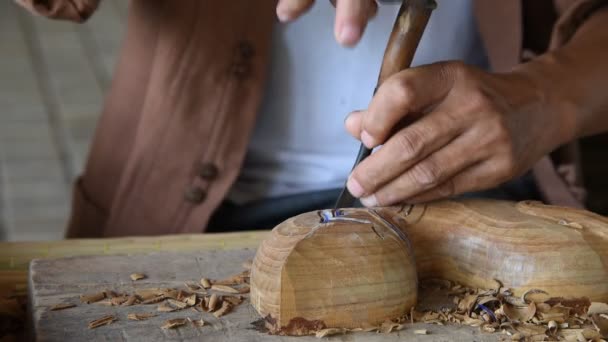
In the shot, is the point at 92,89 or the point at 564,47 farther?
the point at 92,89

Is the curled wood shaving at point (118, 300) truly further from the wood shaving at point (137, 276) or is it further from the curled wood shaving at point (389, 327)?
the curled wood shaving at point (389, 327)

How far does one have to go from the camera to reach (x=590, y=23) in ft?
3.84

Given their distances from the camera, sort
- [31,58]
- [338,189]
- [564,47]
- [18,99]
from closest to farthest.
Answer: [564,47]
[338,189]
[18,99]
[31,58]

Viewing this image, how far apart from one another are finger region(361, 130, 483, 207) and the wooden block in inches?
5.6

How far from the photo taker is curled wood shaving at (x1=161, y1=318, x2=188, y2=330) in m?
0.80

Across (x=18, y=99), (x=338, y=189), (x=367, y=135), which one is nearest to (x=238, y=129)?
(x=338, y=189)

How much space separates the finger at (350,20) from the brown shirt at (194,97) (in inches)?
15.9

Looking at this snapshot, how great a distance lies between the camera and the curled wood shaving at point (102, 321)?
80 centimetres

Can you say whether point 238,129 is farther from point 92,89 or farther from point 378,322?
point 92,89

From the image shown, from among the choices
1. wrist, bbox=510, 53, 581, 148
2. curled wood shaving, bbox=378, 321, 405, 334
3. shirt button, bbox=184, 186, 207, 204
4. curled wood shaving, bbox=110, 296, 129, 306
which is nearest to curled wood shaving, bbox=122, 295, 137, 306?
curled wood shaving, bbox=110, 296, 129, 306

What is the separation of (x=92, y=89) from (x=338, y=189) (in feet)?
7.30

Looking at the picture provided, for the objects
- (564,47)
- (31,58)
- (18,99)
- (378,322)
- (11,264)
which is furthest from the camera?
(31,58)

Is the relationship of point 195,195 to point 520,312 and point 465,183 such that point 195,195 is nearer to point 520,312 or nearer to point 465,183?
point 465,183

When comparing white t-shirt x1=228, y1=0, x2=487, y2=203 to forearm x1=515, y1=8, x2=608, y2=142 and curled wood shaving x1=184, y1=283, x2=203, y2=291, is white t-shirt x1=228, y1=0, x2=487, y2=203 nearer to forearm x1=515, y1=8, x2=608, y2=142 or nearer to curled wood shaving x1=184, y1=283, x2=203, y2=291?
forearm x1=515, y1=8, x2=608, y2=142
